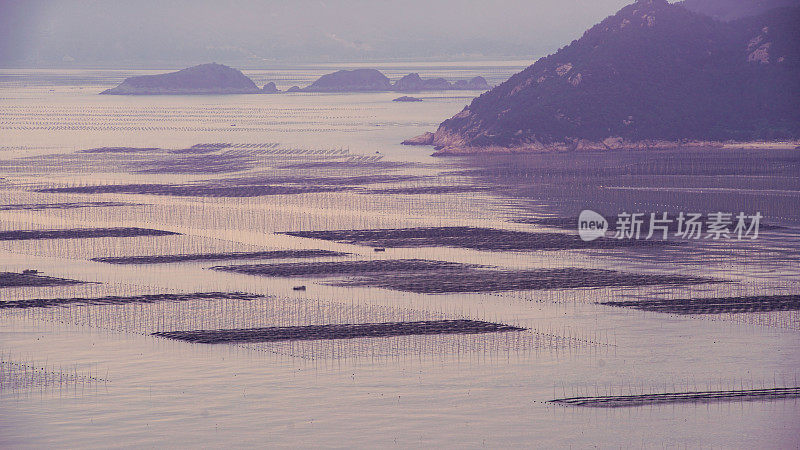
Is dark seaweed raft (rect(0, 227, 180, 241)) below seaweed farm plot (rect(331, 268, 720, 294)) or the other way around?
the other way around

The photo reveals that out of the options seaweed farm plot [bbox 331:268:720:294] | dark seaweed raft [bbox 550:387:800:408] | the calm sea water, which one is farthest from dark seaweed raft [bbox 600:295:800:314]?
dark seaweed raft [bbox 550:387:800:408]

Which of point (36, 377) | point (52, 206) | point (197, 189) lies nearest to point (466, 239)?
point (52, 206)

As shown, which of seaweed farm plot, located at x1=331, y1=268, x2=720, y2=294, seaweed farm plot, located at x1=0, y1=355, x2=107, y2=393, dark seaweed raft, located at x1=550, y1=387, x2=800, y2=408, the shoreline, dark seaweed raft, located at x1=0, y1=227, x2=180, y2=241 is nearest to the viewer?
dark seaweed raft, located at x1=550, y1=387, x2=800, y2=408

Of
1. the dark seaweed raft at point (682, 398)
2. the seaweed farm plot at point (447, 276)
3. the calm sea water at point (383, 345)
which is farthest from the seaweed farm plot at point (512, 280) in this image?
the dark seaweed raft at point (682, 398)

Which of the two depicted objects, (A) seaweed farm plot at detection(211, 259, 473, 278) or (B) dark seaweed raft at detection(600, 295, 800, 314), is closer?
(B) dark seaweed raft at detection(600, 295, 800, 314)

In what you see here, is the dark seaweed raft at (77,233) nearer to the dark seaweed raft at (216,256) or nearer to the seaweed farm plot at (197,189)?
the dark seaweed raft at (216,256)

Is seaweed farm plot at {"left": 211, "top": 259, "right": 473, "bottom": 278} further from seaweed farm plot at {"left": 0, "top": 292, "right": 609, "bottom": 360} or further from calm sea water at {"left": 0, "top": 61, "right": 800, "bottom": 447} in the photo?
seaweed farm plot at {"left": 0, "top": 292, "right": 609, "bottom": 360}
